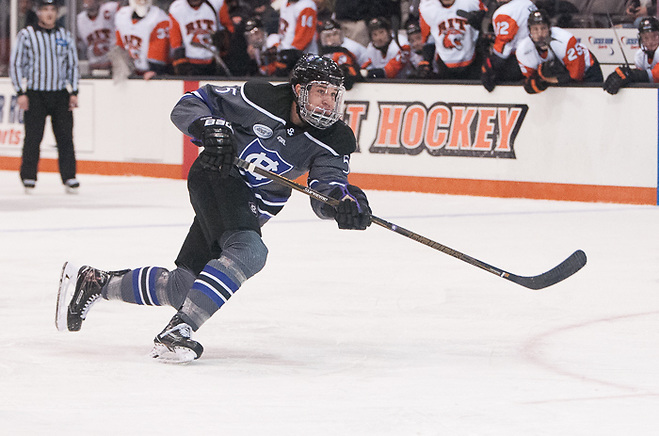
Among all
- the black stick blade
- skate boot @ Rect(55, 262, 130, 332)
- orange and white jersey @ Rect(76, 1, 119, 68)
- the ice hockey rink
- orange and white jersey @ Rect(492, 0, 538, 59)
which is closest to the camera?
the ice hockey rink

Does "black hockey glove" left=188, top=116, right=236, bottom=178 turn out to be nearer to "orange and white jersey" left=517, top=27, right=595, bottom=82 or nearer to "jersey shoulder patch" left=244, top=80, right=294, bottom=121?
"jersey shoulder patch" left=244, top=80, right=294, bottom=121

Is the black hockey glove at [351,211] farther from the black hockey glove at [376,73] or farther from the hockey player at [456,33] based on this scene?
the black hockey glove at [376,73]

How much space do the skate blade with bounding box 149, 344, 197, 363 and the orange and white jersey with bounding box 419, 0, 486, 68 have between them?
232 inches

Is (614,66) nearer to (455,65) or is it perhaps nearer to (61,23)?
(455,65)

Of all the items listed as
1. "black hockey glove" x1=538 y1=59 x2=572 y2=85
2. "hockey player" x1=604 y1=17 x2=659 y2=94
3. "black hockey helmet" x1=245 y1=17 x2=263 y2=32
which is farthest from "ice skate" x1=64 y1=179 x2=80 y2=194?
"hockey player" x1=604 y1=17 x2=659 y2=94

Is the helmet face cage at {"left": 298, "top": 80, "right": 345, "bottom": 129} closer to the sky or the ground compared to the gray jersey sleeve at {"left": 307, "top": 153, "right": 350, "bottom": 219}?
closer to the sky

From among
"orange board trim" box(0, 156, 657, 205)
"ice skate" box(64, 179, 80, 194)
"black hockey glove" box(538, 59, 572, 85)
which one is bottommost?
"ice skate" box(64, 179, 80, 194)

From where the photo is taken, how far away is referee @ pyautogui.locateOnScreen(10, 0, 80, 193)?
833 cm

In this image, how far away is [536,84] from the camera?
8000 mm

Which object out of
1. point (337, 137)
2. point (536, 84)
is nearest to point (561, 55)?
point (536, 84)

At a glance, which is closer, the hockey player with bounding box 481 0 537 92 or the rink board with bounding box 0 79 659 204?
the rink board with bounding box 0 79 659 204

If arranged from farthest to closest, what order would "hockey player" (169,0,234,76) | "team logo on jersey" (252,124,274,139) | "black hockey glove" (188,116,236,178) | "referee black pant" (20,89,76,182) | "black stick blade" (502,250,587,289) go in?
"hockey player" (169,0,234,76) < "referee black pant" (20,89,76,182) < "black stick blade" (502,250,587,289) < "team logo on jersey" (252,124,274,139) < "black hockey glove" (188,116,236,178)

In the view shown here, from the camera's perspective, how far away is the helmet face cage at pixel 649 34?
777 cm

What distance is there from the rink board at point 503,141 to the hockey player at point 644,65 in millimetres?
86
